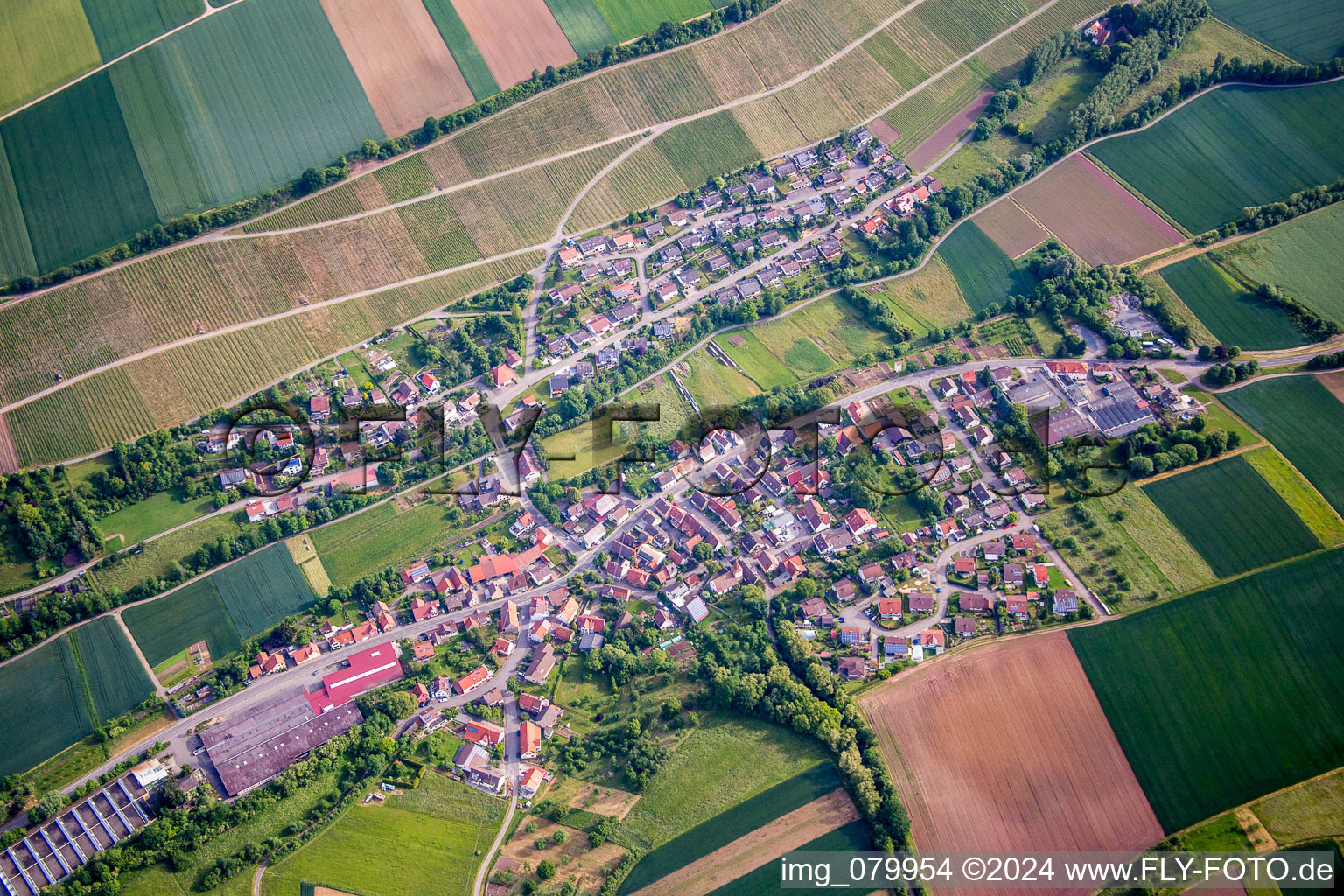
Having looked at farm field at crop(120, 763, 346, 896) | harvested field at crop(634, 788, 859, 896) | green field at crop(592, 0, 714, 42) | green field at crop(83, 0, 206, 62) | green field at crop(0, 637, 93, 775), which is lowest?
harvested field at crop(634, 788, 859, 896)

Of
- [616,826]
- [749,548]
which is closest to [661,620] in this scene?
[749,548]

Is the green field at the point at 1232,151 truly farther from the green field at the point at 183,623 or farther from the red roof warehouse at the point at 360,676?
the green field at the point at 183,623

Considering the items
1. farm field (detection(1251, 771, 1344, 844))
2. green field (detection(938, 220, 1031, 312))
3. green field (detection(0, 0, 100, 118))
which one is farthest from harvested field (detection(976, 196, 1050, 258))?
green field (detection(0, 0, 100, 118))

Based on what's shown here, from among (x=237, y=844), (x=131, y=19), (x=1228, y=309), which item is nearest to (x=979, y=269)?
(x=1228, y=309)

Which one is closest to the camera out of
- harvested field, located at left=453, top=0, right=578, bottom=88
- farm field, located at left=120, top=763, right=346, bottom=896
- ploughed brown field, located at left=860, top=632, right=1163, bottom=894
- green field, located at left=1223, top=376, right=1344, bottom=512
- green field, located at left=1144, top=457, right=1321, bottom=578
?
ploughed brown field, located at left=860, top=632, right=1163, bottom=894

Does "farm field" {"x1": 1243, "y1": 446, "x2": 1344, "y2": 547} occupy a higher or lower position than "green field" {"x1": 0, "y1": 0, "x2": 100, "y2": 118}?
lower

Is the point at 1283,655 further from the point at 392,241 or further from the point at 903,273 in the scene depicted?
the point at 392,241

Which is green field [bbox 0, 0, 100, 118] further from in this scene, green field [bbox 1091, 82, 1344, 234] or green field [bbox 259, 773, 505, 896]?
green field [bbox 1091, 82, 1344, 234]
